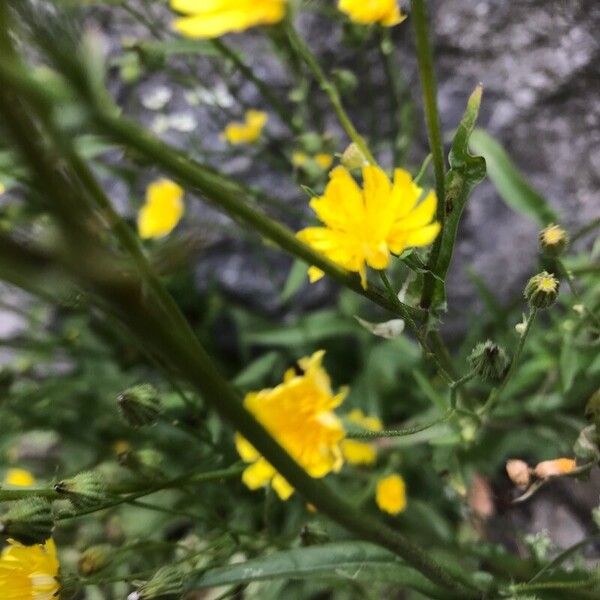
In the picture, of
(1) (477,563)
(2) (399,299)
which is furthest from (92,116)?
(1) (477,563)

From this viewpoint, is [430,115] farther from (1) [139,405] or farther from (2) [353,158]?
(1) [139,405]

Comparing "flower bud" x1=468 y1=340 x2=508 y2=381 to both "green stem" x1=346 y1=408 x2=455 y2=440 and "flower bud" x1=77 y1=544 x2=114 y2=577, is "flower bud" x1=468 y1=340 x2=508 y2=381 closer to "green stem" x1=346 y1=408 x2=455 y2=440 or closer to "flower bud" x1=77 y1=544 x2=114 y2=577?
"green stem" x1=346 y1=408 x2=455 y2=440

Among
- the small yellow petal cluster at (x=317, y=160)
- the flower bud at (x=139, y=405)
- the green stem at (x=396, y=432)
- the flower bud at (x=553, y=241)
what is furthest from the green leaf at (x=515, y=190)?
the flower bud at (x=139, y=405)

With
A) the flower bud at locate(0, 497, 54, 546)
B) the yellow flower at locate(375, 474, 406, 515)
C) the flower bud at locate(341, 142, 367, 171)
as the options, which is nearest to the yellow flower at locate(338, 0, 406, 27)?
the flower bud at locate(341, 142, 367, 171)

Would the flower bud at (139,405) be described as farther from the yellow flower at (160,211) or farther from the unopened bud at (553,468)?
the yellow flower at (160,211)

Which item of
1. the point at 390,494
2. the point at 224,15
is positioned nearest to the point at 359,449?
the point at 390,494

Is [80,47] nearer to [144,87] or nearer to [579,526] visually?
[579,526]

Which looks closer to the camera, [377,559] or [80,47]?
[80,47]
